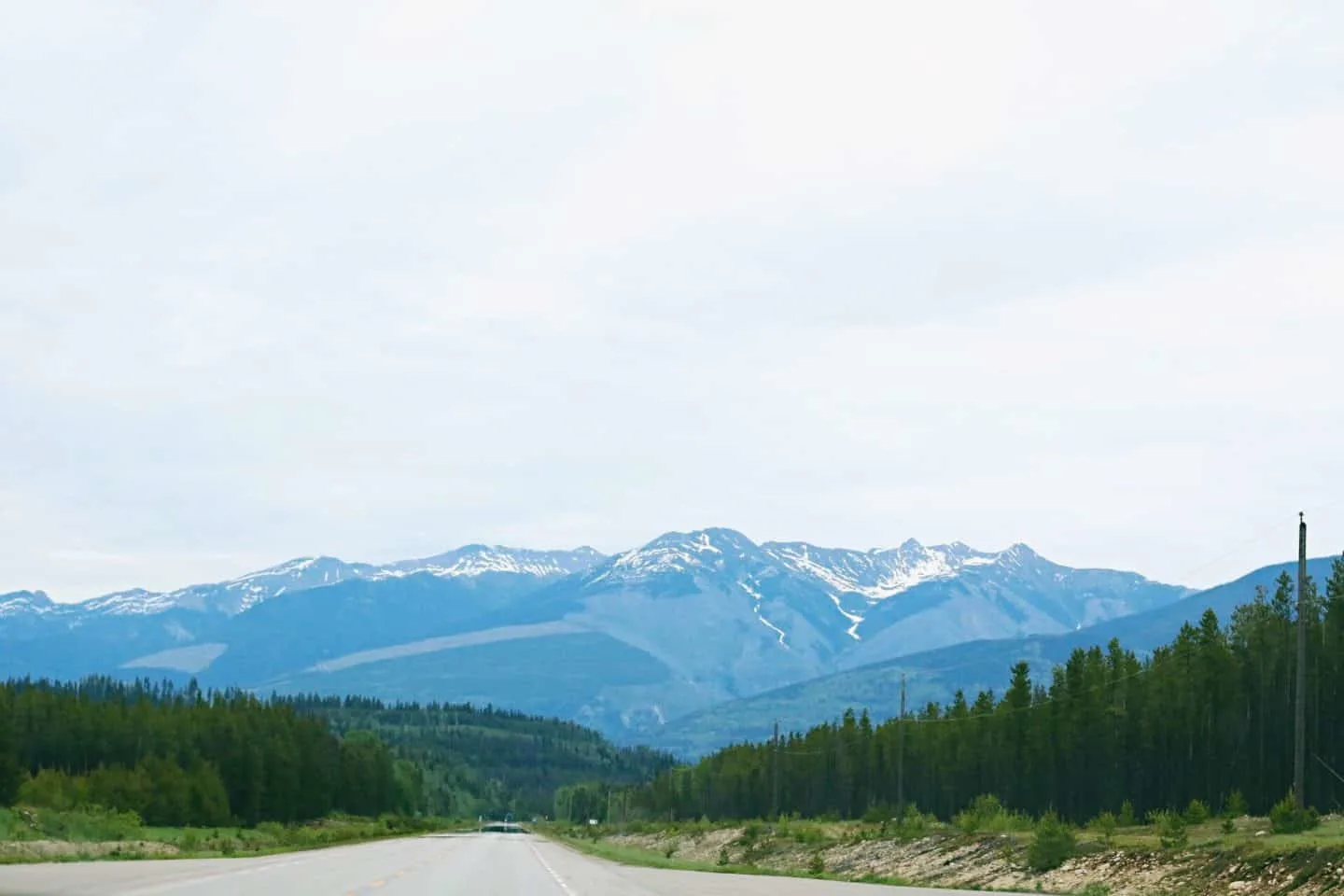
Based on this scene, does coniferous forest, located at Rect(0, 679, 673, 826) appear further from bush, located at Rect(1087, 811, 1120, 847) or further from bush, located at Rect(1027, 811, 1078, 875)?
bush, located at Rect(1027, 811, 1078, 875)

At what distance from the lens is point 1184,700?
97.4m

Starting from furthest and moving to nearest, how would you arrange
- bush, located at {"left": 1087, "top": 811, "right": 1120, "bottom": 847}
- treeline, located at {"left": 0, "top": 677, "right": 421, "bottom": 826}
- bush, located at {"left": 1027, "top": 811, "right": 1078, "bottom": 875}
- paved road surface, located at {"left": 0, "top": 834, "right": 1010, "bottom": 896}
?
treeline, located at {"left": 0, "top": 677, "right": 421, "bottom": 826}, bush, located at {"left": 1087, "top": 811, "right": 1120, "bottom": 847}, bush, located at {"left": 1027, "top": 811, "right": 1078, "bottom": 875}, paved road surface, located at {"left": 0, "top": 834, "right": 1010, "bottom": 896}

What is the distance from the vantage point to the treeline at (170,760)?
11781cm

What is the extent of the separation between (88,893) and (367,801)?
177 meters

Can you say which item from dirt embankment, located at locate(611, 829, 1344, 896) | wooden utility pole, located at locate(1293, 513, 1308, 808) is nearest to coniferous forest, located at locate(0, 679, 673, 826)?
dirt embankment, located at locate(611, 829, 1344, 896)

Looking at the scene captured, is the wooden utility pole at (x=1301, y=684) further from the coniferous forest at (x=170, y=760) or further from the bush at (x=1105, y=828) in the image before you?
the coniferous forest at (x=170, y=760)

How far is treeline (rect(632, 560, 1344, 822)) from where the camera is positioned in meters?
85.7

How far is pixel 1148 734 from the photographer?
323 ft

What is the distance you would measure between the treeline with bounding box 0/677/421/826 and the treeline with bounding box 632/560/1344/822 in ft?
169

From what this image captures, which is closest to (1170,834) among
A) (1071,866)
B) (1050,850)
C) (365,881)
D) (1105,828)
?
(1071,866)

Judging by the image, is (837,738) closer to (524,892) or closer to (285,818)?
(285,818)

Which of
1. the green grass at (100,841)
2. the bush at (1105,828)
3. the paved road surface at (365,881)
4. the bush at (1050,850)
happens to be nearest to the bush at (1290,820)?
the bush at (1105,828)

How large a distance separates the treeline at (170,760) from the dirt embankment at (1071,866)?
185ft

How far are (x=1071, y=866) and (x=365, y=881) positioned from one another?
67.9 feet
